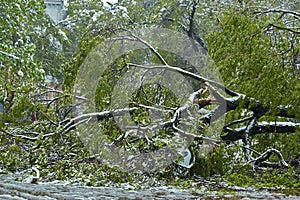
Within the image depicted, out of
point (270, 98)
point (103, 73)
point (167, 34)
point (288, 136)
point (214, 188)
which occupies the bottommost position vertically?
point (214, 188)

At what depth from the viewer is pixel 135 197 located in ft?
13.0

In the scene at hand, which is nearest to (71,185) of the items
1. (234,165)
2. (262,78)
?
(234,165)

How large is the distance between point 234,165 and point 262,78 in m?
1.35

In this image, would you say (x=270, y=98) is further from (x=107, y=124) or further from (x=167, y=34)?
(x=167, y=34)

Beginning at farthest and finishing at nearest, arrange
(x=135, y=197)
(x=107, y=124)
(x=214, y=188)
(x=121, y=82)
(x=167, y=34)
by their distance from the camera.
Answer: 1. (x=167, y=34)
2. (x=121, y=82)
3. (x=107, y=124)
4. (x=214, y=188)
5. (x=135, y=197)

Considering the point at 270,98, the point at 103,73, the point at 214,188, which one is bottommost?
the point at 214,188

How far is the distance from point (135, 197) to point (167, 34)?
315 inches

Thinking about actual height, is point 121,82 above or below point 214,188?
above

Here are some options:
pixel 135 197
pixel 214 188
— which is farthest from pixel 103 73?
pixel 135 197

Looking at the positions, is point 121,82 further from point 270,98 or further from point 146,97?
point 270,98

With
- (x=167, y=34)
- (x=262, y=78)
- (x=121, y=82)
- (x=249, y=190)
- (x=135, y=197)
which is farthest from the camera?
(x=167, y=34)

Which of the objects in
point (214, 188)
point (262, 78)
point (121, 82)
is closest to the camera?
point (214, 188)

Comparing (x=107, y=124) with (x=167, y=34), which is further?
(x=167, y=34)

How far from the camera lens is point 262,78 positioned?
608cm
